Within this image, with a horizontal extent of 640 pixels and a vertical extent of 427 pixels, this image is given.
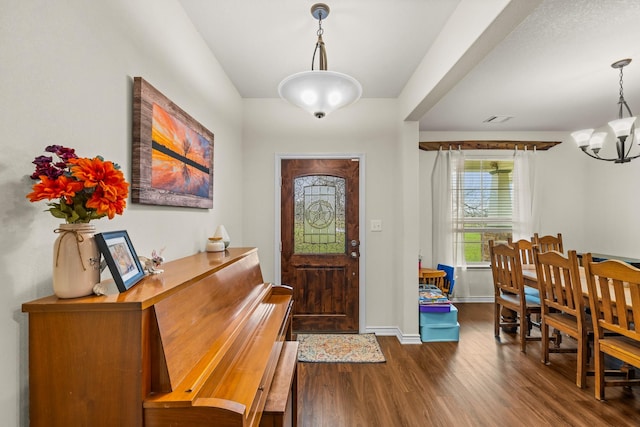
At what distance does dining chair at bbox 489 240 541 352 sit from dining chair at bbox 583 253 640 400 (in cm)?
70

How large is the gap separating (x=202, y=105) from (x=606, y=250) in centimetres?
569

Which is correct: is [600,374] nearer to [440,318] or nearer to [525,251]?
[440,318]

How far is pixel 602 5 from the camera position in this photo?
198 cm

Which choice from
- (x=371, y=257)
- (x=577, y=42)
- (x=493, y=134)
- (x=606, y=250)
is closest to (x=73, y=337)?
(x=371, y=257)

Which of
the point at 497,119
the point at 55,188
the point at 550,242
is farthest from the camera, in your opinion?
the point at 497,119

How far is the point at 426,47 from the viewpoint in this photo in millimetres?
2482

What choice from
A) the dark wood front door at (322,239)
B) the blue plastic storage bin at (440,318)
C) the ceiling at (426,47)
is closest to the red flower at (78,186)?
the ceiling at (426,47)

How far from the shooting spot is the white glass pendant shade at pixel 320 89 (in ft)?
5.44

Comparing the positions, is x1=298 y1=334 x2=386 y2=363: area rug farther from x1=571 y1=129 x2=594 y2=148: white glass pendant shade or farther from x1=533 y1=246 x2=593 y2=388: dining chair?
x1=571 y1=129 x2=594 y2=148: white glass pendant shade

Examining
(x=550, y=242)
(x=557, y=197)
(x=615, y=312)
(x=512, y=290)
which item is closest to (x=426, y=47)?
(x=615, y=312)

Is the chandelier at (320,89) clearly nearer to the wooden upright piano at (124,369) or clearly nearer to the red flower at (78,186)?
the red flower at (78,186)

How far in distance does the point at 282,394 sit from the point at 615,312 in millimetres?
2322

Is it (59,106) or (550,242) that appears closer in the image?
(59,106)

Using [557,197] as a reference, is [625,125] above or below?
above
